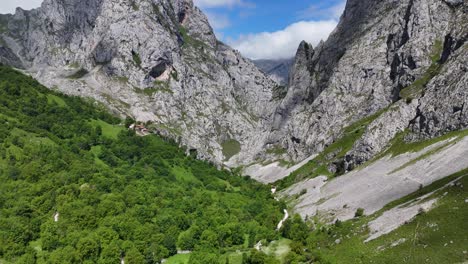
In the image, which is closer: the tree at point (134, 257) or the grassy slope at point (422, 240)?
the grassy slope at point (422, 240)

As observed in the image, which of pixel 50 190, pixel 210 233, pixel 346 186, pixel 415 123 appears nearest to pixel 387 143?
pixel 415 123

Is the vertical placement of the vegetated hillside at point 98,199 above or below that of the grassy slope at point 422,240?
above

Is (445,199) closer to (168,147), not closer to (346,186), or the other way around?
(346,186)

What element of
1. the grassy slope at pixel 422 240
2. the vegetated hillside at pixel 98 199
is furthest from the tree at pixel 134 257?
the grassy slope at pixel 422 240

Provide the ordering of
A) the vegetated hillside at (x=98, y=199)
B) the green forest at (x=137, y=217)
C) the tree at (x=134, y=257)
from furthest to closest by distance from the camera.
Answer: the vegetated hillside at (x=98, y=199)
the tree at (x=134, y=257)
the green forest at (x=137, y=217)

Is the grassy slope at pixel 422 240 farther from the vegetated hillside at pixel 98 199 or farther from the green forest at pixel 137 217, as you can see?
the vegetated hillside at pixel 98 199

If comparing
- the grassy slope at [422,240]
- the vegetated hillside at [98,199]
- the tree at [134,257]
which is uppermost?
the vegetated hillside at [98,199]

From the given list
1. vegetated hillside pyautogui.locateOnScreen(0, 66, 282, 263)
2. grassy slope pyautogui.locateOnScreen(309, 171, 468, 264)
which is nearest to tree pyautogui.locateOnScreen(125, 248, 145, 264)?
vegetated hillside pyautogui.locateOnScreen(0, 66, 282, 263)

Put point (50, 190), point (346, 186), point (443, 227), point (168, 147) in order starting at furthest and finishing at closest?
point (168, 147)
point (346, 186)
point (50, 190)
point (443, 227)

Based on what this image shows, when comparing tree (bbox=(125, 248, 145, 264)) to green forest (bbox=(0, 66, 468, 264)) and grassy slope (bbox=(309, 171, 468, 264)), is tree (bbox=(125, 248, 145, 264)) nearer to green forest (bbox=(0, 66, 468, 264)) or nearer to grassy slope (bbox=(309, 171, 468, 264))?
green forest (bbox=(0, 66, 468, 264))

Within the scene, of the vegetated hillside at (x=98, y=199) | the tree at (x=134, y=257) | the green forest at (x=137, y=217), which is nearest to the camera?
the green forest at (x=137, y=217)
